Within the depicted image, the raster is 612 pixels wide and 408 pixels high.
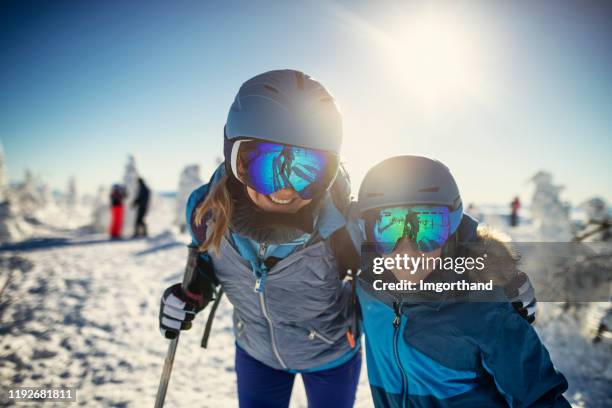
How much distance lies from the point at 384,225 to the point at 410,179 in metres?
0.36

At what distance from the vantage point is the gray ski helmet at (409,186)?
1.79 meters

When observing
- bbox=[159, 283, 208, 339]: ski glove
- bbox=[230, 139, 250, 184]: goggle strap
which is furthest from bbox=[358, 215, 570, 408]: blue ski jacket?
bbox=[159, 283, 208, 339]: ski glove

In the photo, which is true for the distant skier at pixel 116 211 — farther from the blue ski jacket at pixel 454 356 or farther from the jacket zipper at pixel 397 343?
the jacket zipper at pixel 397 343

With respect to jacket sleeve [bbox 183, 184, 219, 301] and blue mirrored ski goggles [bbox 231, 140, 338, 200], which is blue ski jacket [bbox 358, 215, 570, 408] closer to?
blue mirrored ski goggles [bbox 231, 140, 338, 200]

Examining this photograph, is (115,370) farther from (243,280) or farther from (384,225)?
(384,225)

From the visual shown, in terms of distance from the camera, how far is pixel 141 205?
13.2m

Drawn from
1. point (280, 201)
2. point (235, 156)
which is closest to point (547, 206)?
point (280, 201)

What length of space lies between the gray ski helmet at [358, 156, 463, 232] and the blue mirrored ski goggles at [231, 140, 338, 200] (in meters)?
0.33

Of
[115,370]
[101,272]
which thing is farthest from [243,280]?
[101,272]

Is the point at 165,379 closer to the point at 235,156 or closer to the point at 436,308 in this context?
the point at 235,156

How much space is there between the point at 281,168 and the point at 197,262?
99 cm

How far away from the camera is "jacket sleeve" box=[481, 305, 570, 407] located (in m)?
1.39

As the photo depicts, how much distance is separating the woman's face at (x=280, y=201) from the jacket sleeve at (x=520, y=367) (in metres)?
1.31

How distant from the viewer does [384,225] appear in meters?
1.83
